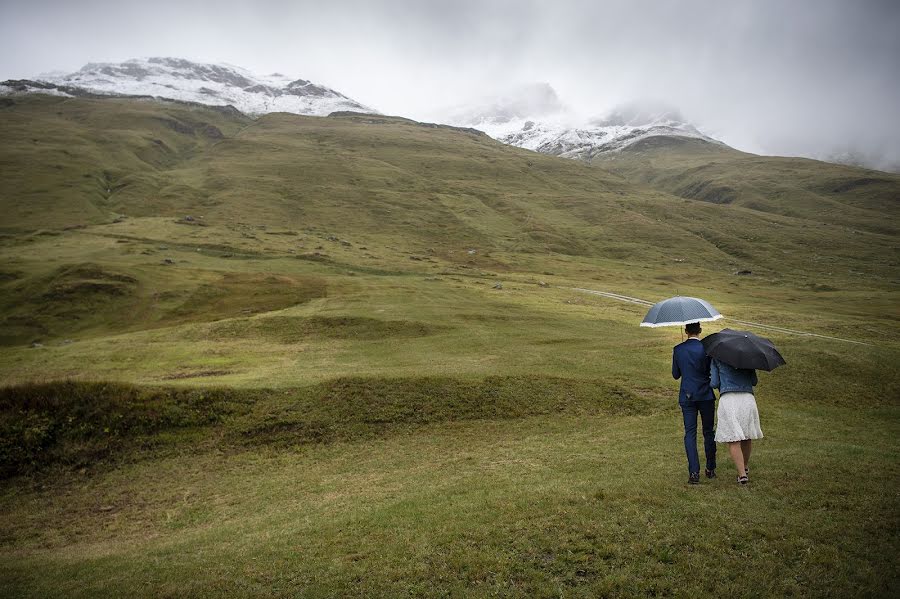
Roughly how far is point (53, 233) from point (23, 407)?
5410 inches

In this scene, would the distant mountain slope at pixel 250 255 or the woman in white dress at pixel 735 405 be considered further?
the distant mountain slope at pixel 250 255

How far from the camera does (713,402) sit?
48.0 feet

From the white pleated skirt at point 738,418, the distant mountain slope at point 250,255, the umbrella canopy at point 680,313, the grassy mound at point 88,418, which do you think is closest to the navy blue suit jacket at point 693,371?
the white pleated skirt at point 738,418

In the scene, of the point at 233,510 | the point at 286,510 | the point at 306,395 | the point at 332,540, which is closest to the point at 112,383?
the point at 306,395

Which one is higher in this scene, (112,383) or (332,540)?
(112,383)

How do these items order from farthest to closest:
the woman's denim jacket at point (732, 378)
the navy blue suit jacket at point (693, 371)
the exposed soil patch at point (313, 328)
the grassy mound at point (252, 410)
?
the exposed soil patch at point (313, 328)
the grassy mound at point (252, 410)
the navy blue suit jacket at point (693, 371)
the woman's denim jacket at point (732, 378)

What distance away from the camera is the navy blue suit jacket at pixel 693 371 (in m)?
14.6

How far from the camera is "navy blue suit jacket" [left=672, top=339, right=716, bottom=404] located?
14.6 metres

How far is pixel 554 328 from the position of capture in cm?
5803

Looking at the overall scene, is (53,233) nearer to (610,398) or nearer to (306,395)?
(306,395)

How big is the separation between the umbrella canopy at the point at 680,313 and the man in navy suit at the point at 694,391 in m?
0.36

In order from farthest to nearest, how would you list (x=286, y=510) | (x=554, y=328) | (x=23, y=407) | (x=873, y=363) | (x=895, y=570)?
(x=554, y=328) < (x=873, y=363) < (x=23, y=407) < (x=286, y=510) < (x=895, y=570)

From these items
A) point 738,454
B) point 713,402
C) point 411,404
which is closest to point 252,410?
point 411,404

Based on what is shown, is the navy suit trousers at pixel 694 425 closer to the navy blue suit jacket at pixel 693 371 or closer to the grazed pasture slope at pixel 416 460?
the navy blue suit jacket at pixel 693 371
